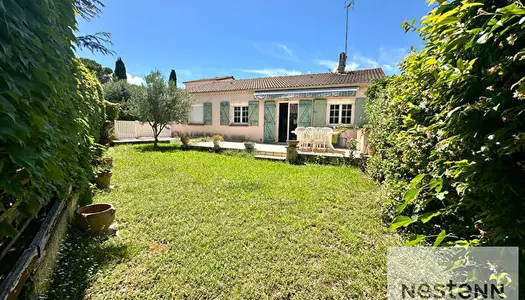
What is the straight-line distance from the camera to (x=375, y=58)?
18562 millimetres

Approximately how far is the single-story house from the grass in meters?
7.82

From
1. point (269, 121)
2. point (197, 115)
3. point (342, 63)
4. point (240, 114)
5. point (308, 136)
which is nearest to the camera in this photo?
point (308, 136)

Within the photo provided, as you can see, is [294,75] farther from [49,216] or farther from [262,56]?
[49,216]

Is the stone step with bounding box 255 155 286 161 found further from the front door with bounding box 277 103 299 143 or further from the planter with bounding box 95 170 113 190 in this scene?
the planter with bounding box 95 170 113 190


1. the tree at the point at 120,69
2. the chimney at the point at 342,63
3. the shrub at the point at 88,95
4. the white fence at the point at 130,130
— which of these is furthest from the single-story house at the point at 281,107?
the tree at the point at 120,69

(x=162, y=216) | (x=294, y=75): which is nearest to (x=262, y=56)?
(x=294, y=75)

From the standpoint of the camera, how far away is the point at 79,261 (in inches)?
102

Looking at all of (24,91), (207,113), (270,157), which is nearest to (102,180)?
(24,91)

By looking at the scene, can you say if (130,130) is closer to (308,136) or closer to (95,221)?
(308,136)

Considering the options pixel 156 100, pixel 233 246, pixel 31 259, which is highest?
pixel 156 100

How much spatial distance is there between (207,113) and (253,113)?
159 inches

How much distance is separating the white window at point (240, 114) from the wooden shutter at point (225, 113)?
433mm

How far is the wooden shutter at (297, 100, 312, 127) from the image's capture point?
13086mm

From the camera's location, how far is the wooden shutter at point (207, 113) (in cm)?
1658
